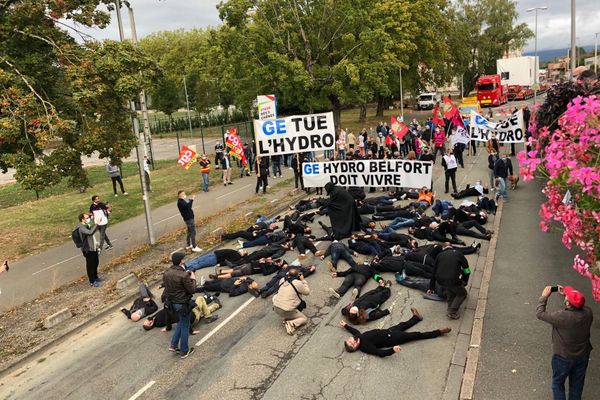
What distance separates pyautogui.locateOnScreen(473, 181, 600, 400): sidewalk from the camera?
6836 millimetres

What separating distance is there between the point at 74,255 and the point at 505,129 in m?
16.0

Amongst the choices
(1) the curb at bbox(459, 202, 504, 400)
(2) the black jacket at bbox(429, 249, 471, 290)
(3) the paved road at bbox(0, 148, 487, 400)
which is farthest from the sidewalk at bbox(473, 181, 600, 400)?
(2) the black jacket at bbox(429, 249, 471, 290)

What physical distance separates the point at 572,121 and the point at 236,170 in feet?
80.8

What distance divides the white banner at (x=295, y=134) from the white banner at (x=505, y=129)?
655 centimetres

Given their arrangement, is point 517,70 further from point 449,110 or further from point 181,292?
point 181,292

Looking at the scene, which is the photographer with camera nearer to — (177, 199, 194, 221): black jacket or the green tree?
(177, 199, 194, 221): black jacket

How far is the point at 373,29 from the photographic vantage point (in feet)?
110

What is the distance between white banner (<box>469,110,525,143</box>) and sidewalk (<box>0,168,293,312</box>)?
A: 397 inches

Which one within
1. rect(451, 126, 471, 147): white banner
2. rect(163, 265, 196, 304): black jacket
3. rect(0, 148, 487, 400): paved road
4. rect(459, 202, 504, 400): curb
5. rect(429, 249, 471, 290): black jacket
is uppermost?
rect(451, 126, 471, 147): white banner

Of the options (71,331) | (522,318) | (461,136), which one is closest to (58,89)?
(71,331)

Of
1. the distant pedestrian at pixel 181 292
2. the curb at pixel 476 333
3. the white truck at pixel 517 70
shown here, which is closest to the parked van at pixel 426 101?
the white truck at pixel 517 70

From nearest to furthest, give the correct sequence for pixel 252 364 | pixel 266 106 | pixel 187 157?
pixel 252 364
pixel 187 157
pixel 266 106

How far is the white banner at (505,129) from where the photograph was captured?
1808 cm

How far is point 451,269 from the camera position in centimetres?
905
